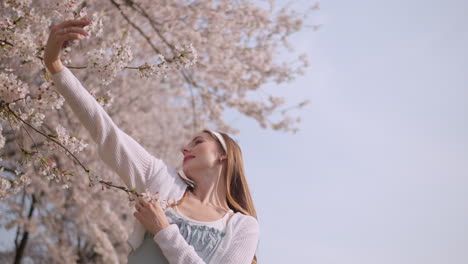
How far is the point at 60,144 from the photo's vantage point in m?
2.16

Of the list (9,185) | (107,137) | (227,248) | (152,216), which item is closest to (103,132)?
(107,137)

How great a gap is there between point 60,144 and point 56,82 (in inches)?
17.8

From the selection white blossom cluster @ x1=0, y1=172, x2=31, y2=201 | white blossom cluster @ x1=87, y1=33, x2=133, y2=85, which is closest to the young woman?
white blossom cluster @ x1=87, y1=33, x2=133, y2=85

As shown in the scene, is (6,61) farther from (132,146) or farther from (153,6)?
(132,146)

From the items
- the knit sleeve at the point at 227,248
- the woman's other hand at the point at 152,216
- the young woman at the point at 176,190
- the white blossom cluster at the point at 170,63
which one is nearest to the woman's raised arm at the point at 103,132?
the young woman at the point at 176,190

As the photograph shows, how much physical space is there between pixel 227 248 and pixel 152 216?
314 mm

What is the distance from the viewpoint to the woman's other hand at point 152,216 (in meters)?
1.83

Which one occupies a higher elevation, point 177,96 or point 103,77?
point 177,96

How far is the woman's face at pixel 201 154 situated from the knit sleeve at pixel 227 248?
30 cm

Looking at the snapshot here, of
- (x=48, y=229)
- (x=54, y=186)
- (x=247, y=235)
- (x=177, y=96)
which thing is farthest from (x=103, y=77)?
(x=177, y=96)

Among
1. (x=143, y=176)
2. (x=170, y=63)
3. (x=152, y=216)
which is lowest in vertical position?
(x=152, y=216)

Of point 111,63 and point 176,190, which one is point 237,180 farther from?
point 111,63

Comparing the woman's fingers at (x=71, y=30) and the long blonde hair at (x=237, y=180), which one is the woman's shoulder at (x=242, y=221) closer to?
the long blonde hair at (x=237, y=180)

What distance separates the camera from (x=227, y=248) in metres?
1.91
